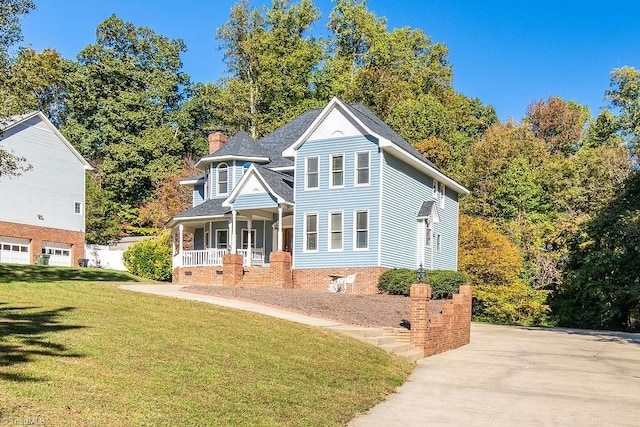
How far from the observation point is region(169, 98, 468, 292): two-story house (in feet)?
92.4

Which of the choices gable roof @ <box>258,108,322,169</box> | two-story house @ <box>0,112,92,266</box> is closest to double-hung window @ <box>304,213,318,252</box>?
gable roof @ <box>258,108,322,169</box>

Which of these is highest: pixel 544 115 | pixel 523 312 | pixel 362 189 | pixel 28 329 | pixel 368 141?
pixel 544 115

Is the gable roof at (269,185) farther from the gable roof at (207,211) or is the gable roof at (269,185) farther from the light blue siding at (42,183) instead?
the light blue siding at (42,183)

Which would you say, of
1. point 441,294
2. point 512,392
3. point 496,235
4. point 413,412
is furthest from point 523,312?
point 413,412

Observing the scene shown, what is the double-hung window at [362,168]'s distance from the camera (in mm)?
28359

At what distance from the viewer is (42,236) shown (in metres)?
39.1

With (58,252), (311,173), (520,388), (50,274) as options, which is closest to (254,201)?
(311,173)

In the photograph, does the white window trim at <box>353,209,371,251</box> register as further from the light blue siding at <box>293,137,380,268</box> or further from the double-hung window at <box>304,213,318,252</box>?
the double-hung window at <box>304,213,318,252</box>

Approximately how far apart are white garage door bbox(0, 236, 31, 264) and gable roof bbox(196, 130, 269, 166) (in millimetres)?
12482

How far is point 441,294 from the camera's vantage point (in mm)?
25719

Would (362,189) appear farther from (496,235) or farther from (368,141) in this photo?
(496,235)

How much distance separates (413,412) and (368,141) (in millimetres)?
20077

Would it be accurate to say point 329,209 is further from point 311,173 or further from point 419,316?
point 419,316

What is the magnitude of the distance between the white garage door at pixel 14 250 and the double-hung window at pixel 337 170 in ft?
64.9
